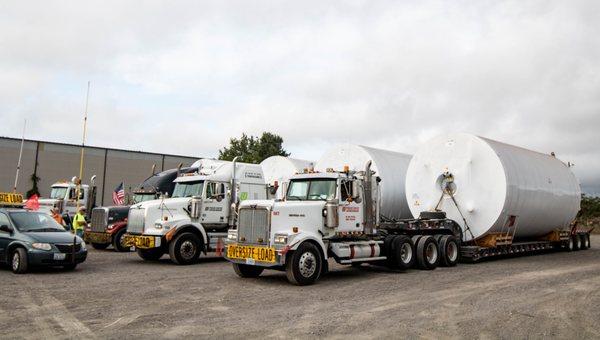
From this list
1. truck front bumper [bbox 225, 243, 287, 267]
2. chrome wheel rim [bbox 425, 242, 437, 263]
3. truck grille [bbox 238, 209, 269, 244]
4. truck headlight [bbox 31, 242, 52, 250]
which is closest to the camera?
truck front bumper [bbox 225, 243, 287, 267]

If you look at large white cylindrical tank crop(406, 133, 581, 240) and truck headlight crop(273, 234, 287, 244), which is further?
large white cylindrical tank crop(406, 133, 581, 240)

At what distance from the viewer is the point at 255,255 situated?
11.5m

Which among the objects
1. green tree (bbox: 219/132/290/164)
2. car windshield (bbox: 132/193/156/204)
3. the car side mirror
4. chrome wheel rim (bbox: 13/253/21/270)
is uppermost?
green tree (bbox: 219/132/290/164)

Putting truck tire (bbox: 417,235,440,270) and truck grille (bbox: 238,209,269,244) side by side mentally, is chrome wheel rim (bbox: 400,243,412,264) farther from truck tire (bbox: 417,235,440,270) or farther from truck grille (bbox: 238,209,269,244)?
truck grille (bbox: 238,209,269,244)

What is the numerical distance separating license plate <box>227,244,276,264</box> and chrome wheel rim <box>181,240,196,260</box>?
3757 millimetres

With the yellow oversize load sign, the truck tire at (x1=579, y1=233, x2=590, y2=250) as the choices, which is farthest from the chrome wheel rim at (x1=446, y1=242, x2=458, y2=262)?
the yellow oversize load sign

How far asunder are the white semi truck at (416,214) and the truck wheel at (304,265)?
2 centimetres

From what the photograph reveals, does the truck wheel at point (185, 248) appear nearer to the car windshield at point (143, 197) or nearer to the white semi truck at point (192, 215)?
the white semi truck at point (192, 215)

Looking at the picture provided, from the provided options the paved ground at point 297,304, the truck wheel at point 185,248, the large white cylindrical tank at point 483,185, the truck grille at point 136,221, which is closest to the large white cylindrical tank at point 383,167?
the large white cylindrical tank at point 483,185

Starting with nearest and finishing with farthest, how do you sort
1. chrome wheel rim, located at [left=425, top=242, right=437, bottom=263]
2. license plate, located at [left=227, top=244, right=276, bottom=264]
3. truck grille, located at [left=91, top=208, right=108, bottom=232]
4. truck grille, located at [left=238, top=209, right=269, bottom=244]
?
license plate, located at [left=227, top=244, right=276, bottom=264], truck grille, located at [left=238, top=209, right=269, bottom=244], chrome wheel rim, located at [left=425, top=242, right=437, bottom=263], truck grille, located at [left=91, top=208, right=108, bottom=232]

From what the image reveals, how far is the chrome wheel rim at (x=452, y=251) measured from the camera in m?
15.6

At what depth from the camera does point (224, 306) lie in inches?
351

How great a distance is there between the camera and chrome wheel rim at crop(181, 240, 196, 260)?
1533 cm

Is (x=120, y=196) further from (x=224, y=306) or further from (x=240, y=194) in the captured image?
(x=224, y=306)
